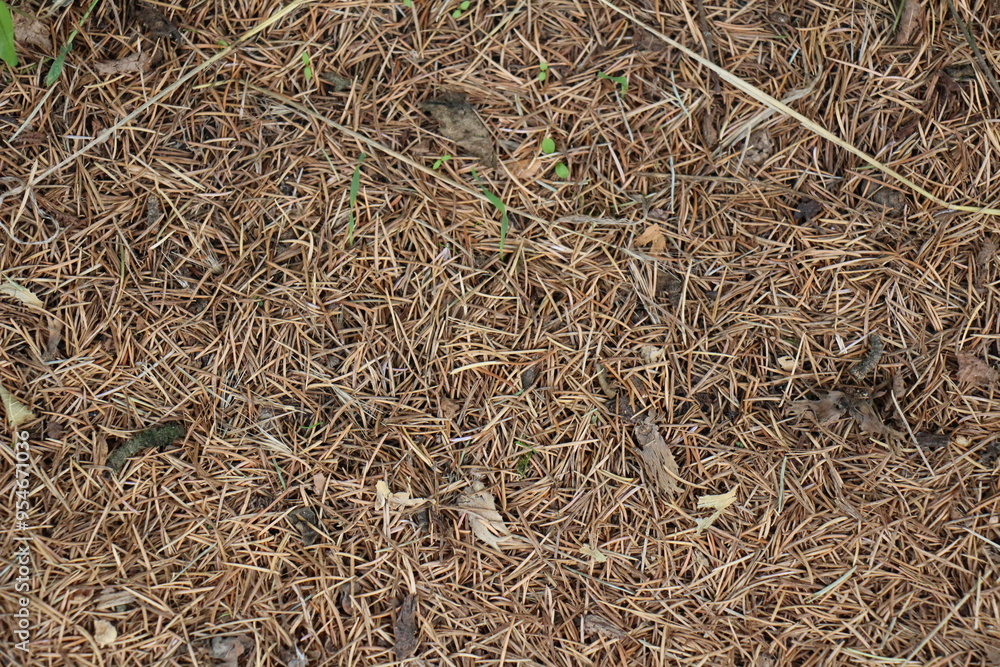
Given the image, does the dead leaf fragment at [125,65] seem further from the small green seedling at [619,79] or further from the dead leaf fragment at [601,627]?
the dead leaf fragment at [601,627]

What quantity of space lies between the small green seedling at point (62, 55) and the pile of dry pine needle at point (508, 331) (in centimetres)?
2

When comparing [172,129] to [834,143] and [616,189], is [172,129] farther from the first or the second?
[834,143]

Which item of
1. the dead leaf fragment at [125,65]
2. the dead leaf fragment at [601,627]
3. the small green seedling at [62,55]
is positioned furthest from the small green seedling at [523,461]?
the small green seedling at [62,55]

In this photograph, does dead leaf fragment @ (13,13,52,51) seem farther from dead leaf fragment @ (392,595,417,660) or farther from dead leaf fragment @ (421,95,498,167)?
dead leaf fragment @ (392,595,417,660)

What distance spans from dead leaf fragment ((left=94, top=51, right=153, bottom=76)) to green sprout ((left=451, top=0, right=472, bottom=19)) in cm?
77

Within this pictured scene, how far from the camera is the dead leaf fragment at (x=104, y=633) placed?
1.63 metres

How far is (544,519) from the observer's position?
172cm

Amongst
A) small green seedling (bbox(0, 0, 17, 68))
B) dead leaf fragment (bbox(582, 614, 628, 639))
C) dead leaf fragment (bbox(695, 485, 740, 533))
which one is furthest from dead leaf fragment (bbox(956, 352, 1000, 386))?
small green seedling (bbox(0, 0, 17, 68))

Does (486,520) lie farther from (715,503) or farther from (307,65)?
(307,65)

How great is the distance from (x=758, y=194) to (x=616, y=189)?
0.37 meters

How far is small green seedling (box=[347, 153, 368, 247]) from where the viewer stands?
5.36 ft

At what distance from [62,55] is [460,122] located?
983 millimetres

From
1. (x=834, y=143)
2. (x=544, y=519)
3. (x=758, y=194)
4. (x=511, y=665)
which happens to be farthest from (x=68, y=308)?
(x=834, y=143)

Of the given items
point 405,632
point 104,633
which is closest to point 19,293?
point 104,633
